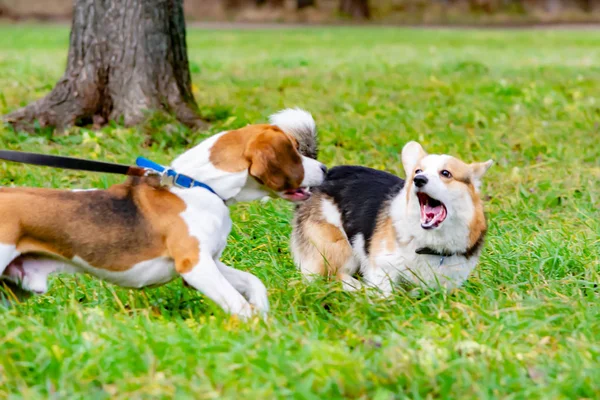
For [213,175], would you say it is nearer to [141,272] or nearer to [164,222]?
[164,222]

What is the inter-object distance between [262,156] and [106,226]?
74 centimetres

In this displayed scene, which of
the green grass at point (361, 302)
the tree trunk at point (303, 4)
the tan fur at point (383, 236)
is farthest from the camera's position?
the tree trunk at point (303, 4)

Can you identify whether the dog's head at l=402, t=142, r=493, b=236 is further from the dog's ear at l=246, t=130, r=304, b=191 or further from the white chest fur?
the white chest fur

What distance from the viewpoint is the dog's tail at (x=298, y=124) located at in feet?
14.3

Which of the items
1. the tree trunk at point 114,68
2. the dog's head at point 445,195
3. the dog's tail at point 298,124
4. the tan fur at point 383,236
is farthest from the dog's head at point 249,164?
the tree trunk at point 114,68

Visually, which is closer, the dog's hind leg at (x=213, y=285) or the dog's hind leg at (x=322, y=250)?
the dog's hind leg at (x=213, y=285)

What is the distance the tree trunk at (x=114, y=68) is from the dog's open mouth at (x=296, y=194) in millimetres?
3883

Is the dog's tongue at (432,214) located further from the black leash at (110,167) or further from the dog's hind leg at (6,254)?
the dog's hind leg at (6,254)

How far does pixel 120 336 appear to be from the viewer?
Result: 332cm

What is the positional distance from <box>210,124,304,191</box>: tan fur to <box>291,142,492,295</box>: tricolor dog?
28.2 inches

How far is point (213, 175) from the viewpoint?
147 inches

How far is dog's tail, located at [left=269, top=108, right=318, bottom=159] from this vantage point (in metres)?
4.34

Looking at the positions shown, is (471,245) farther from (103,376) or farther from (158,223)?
(103,376)

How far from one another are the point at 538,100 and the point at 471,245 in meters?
5.83
